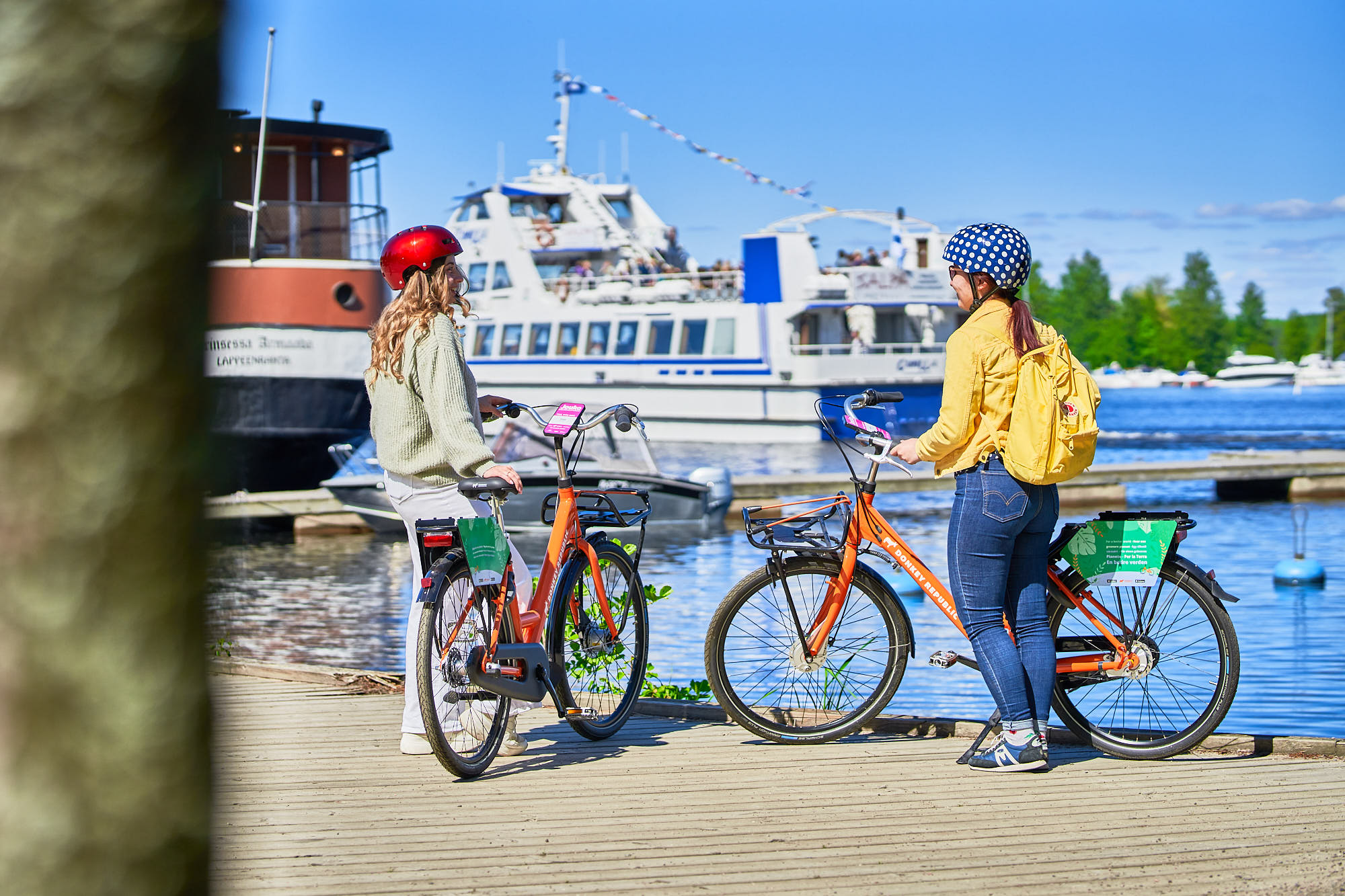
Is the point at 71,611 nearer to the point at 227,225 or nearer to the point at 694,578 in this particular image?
the point at 227,225

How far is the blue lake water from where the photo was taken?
321 inches

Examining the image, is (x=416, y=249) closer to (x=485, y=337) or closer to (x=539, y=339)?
(x=539, y=339)

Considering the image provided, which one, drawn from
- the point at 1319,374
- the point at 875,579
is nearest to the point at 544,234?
the point at 875,579

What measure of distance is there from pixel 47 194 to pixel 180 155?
4.3 inches

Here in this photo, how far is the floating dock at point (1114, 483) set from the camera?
18047 millimetres

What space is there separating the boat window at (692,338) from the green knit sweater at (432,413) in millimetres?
32676

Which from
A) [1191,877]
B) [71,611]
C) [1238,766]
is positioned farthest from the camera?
[1238,766]

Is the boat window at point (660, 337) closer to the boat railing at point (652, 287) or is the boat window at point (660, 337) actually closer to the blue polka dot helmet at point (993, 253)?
the boat railing at point (652, 287)

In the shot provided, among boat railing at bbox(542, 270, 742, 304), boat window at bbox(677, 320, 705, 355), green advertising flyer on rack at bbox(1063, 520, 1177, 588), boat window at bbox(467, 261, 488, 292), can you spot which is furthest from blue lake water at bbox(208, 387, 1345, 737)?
boat window at bbox(467, 261, 488, 292)

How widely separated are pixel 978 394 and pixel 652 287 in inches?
1395

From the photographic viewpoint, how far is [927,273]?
36.8 metres

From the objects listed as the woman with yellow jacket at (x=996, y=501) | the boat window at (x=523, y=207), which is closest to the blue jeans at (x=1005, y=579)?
the woman with yellow jacket at (x=996, y=501)

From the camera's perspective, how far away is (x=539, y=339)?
40.9 m

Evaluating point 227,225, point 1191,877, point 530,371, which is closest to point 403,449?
point 1191,877
